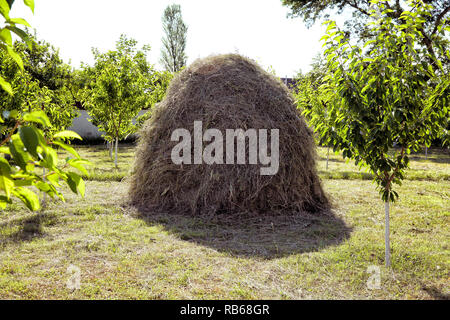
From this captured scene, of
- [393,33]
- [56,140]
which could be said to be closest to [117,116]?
[393,33]

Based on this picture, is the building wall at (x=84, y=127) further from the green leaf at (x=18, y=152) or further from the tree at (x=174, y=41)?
the green leaf at (x=18, y=152)

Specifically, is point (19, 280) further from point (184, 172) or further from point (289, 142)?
point (289, 142)

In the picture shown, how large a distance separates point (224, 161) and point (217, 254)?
2.37 metres

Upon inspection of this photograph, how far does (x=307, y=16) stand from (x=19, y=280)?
64.4 feet

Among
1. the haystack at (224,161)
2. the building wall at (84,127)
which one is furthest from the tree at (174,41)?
the haystack at (224,161)

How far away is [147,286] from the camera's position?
3.91 meters

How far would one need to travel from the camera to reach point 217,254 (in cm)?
496

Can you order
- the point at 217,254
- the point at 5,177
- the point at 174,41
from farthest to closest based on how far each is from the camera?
the point at 174,41
the point at 217,254
the point at 5,177

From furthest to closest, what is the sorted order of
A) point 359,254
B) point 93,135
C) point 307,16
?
point 93,135 < point 307,16 < point 359,254

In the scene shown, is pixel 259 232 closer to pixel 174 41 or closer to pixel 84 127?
pixel 84 127

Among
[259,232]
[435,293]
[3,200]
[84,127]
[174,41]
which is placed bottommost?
[435,293]

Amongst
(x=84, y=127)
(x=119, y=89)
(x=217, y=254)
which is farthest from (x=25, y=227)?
(x=84, y=127)

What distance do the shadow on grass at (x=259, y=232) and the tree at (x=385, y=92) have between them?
71.0 inches

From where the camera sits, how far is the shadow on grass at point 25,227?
18.0 feet
